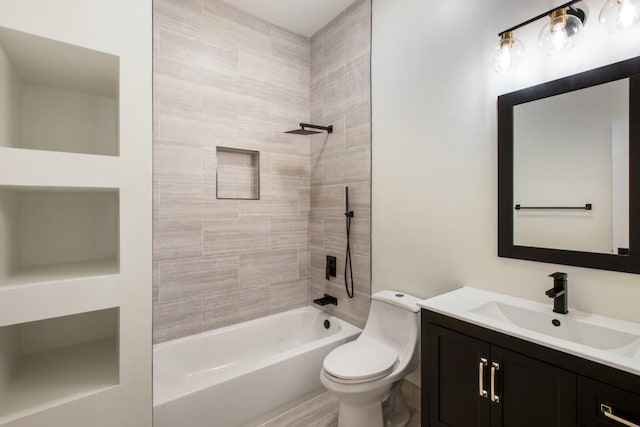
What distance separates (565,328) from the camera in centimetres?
131

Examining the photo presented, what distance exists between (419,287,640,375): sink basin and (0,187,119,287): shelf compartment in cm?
160

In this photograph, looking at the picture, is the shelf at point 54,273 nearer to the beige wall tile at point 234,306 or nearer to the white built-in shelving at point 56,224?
the white built-in shelving at point 56,224

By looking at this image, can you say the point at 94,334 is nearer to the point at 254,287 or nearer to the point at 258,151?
the point at 254,287

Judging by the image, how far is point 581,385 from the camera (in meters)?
1.00

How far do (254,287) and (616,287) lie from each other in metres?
2.29

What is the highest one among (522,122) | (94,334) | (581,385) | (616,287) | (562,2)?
(562,2)

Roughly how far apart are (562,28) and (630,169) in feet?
2.22

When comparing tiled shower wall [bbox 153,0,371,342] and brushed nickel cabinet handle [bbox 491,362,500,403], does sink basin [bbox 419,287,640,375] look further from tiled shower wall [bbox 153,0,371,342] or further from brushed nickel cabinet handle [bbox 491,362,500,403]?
tiled shower wall [bbox 153,0,371,342]

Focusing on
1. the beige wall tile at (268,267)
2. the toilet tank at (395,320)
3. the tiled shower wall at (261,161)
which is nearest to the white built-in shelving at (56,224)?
the tiled shower wall at (261,161)

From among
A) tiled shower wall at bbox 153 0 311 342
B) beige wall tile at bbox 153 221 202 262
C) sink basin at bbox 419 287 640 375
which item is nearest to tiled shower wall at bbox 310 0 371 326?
tiled shower wall at bbox 153 0 311 342

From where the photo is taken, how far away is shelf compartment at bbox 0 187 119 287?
134 cm

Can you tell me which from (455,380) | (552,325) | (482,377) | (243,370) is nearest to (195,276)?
(243,370)

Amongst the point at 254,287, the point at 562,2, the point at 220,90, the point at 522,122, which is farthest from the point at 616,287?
the point at 220,90

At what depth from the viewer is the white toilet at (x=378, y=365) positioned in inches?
63.4
